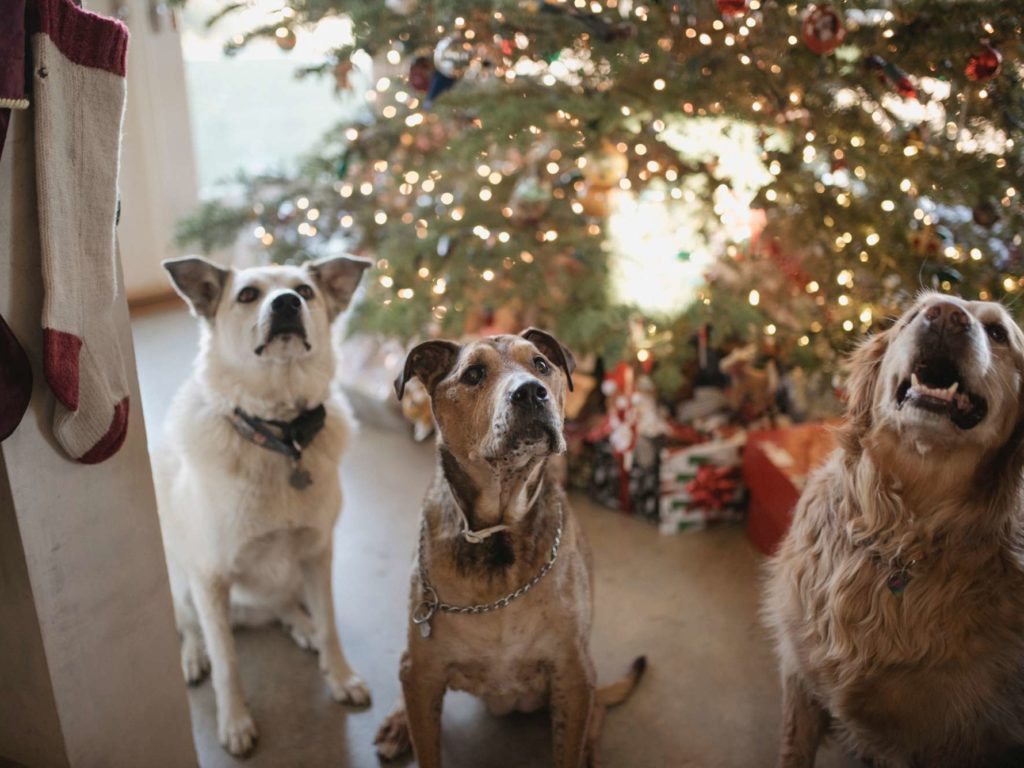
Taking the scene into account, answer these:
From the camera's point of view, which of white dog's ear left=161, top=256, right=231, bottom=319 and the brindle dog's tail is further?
the brindle dog's tail

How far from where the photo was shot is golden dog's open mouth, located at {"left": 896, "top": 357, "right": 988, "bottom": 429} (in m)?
1.45

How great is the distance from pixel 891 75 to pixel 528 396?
160 cm

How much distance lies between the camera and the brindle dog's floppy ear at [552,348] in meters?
1.73

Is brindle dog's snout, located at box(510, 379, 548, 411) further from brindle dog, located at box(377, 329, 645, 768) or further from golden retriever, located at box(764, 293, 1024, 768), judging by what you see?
golden retriever, located at box(764, 293, 1024, 768)

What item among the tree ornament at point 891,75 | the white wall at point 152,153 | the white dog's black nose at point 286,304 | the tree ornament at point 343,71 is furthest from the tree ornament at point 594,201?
the white wall at point 152,153

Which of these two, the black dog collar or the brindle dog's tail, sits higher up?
the black dog collar

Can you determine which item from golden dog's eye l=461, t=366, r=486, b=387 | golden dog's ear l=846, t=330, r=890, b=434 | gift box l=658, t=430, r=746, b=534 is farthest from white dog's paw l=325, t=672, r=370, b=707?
golden dog's ear l=846, t=330, r=890, b=434

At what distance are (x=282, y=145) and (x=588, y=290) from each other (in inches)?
145

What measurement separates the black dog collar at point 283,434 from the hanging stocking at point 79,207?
19.8 inches

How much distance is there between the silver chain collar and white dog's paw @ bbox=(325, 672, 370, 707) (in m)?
0.63

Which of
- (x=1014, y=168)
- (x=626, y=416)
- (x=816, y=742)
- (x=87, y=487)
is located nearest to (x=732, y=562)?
(x=626, y=416)

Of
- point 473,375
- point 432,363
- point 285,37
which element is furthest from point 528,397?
point 285,37

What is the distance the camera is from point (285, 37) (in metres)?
3.08

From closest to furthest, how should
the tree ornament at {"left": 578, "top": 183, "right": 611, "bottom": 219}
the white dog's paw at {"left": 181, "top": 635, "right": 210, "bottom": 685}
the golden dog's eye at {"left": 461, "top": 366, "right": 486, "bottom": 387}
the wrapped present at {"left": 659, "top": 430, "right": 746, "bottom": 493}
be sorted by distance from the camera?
1. the golden dog's eye at {"left": 461, "top": 366, "right": 486, "bottom": 387}
2. the white dog's paw at {"left": 181, "top": 635, "right": 210, "bottom": 685}
3. the wrapped present at {"left": 659, "top": 430, "right": 746, "bottom": 493}
4. the tree ornament at {"left": 578, "top": 183, "right": 611, "bottom": 219}
